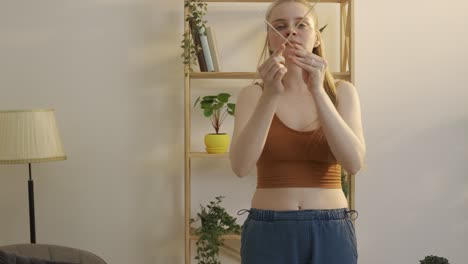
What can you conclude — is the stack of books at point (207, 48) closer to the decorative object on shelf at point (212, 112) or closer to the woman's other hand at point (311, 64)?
the decorative object on shelf at point (212, 112)

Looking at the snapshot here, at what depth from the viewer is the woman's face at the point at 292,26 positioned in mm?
1563

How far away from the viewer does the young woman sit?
1.47m

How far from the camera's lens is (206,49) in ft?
11.2

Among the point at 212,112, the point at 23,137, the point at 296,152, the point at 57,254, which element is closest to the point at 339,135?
the point at 296,152

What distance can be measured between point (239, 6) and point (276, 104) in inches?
87.6

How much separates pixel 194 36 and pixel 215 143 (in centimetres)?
56

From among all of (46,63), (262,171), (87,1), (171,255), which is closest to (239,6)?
(87,1)

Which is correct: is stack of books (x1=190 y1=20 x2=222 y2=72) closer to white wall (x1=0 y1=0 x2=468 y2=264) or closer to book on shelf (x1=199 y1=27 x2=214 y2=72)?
book on shelf (x1=199 y1=27 x2=214 y2=72)

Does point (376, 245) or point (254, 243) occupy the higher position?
point (254, 243)

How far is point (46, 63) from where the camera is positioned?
367 cm

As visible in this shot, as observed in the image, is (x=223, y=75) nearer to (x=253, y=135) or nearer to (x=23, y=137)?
(x=23, y=137)

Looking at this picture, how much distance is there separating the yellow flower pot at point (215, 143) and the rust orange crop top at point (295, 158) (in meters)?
1.86

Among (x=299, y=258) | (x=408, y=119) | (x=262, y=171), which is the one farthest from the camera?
(x=408, y=119)

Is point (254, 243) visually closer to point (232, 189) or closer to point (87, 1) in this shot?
point (232, 189)
